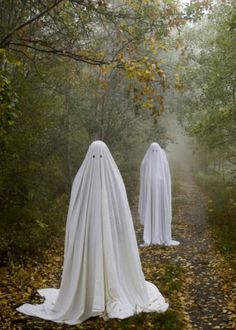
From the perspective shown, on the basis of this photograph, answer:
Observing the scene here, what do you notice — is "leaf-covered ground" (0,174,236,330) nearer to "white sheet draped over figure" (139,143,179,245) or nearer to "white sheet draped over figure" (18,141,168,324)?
"white sheet draped over figure" (18,141,168,324)

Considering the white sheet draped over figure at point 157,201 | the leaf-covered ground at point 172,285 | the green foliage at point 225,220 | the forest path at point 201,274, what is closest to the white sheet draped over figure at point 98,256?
the leaf-covered ground at point 172,285

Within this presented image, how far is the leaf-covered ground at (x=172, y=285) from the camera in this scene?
597cm

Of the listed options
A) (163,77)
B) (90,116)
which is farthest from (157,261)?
(90,116)

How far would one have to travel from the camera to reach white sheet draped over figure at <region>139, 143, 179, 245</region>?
11.4 metres

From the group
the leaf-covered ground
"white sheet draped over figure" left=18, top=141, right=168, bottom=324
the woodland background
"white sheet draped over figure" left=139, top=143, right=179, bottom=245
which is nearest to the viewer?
the leaf-covered ground

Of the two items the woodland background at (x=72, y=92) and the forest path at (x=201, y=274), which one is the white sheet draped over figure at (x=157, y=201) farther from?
the woodland background at (x=72, y=92)

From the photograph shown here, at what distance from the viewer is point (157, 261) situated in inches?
380

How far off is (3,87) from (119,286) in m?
3.45

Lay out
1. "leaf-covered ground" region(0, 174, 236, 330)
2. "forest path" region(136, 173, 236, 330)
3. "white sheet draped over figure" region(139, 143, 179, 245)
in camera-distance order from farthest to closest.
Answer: "white sheet draped over figure" region(139, 143, 179, 245) < "forest path" region(136, 173, 236, 330) < "leaf-covered ground" region(0, 174, 236, 330)

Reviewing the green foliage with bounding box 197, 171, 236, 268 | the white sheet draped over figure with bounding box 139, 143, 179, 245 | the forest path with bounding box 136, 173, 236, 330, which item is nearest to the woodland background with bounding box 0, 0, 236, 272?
the green foliage with bounding box 197, 171, 236, 268

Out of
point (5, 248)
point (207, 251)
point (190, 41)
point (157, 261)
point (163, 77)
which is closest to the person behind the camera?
point (163, 77)

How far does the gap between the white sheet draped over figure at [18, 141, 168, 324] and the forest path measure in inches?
27.6

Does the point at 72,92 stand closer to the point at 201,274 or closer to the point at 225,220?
the point at 225,220

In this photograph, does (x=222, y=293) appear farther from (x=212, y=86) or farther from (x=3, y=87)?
(x=212, y=86)
